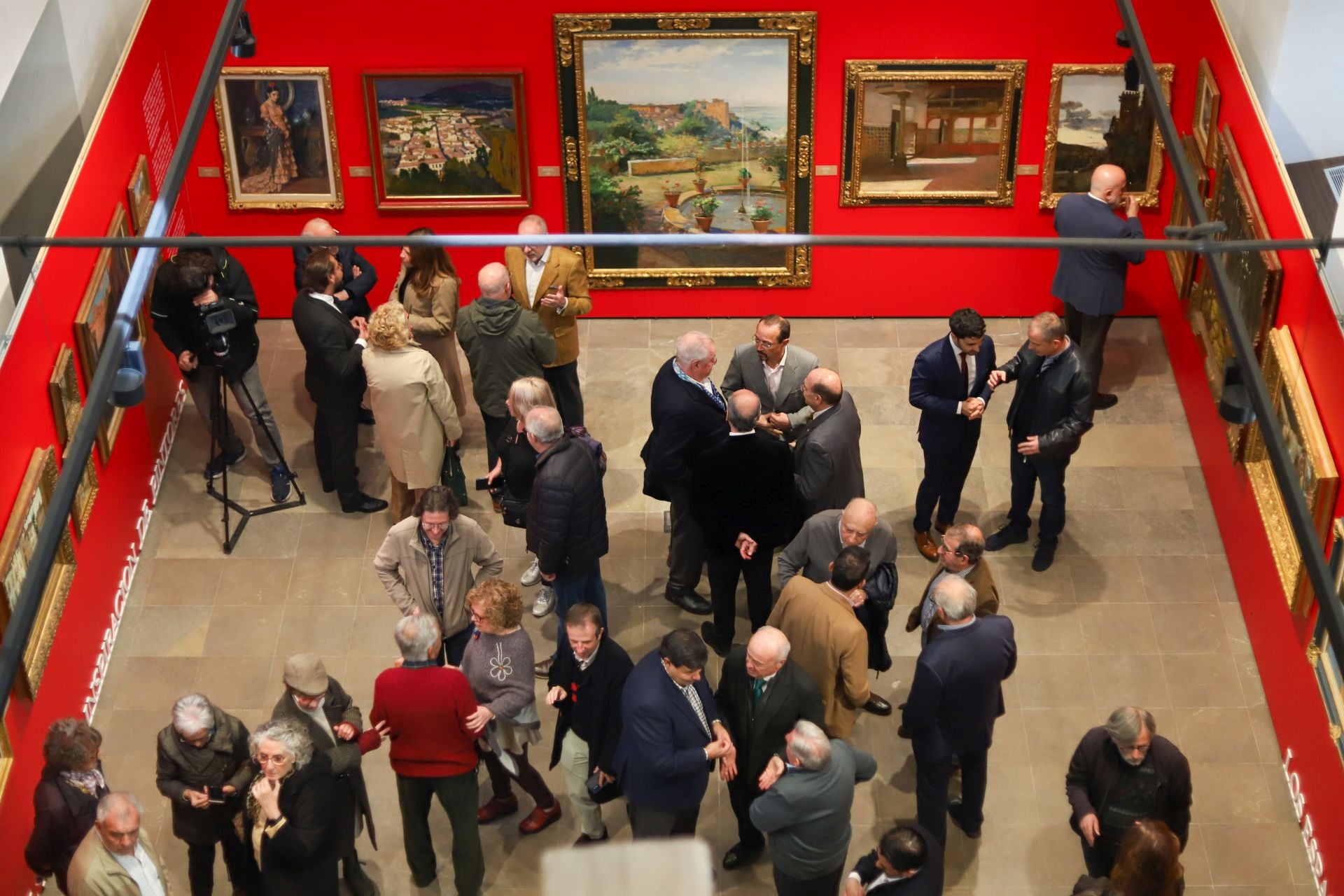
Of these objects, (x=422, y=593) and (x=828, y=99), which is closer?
(x=422, y=593)

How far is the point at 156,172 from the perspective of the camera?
1066 cm

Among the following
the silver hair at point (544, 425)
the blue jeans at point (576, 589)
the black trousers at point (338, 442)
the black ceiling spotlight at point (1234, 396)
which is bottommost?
the blue jeans at point (576, 589)

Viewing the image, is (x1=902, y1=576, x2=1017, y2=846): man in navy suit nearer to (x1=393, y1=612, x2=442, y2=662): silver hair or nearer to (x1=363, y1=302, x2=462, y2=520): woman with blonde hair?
(x1=393, y1=612, x2=442, y2=662): silver hair

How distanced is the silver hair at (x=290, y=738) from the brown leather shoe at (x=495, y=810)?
5.49 feet

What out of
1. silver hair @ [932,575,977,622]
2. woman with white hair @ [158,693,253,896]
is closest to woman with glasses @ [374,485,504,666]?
woman with white hair @ [158,693,253,896]

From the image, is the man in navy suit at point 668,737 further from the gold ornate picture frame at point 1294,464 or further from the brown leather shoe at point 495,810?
the gold ornate picture frame at point 1294,464

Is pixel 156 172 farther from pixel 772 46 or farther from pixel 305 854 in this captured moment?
pixel 305 854

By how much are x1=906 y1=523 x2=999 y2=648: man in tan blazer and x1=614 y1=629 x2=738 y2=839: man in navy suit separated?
3.82ft

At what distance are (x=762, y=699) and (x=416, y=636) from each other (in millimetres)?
1554

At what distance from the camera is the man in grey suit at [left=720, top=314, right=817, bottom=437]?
8.87 meters

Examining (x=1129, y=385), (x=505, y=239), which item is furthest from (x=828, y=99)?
(x=505, y=239)

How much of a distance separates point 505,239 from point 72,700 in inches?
200

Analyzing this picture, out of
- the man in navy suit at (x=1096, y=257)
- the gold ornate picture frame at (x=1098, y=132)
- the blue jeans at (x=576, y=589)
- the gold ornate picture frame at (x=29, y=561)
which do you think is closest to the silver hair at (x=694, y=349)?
the blue jeans at (x=576, y=589)

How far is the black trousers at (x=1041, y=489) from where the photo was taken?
30.5 ft
